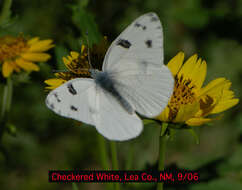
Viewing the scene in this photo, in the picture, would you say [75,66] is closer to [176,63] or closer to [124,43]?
[124,43]

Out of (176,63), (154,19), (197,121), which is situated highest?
(154,19)

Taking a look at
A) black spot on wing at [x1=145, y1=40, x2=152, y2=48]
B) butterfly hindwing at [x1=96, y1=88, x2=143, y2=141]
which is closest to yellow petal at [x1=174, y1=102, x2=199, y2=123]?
butterfly hindwing at [x1=96, y1=88, x2=143, y2=141]

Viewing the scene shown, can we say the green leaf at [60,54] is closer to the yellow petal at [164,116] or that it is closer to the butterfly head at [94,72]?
the butterfly head at [94,72]

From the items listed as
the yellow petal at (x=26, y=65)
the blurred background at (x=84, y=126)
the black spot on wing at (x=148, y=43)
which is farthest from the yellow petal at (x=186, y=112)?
the blurred background at (x=84, y=126)

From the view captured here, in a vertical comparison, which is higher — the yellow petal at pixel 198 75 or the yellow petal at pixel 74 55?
the yellow petal at pixel 74 55

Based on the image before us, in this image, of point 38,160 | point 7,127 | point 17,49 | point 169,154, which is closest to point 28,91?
point 38,160

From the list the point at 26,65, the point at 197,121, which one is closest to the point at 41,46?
the point at 26,65

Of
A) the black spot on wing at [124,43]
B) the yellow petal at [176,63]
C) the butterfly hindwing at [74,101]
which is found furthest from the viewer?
the yellow petal at [176,63]
